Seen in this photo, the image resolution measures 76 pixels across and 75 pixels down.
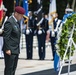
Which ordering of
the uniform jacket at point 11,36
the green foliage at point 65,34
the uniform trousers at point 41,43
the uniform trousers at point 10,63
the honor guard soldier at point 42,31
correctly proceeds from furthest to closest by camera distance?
the uniform trousers at point 41,43 < the honor guard soldier at point 42,31 < the green foliage at point 65,34 < the uniform trousers at point 10,63 < the uniform jacket at point 11,36

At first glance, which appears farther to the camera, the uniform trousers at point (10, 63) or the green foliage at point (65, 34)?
the green foliage at point (65, 34)

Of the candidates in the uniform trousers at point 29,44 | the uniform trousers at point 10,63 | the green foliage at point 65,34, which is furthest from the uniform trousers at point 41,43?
the uniform trousers at point 10,63

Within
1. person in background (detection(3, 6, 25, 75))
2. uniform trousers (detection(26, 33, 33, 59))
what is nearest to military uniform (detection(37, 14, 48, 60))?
uniform trousers (detection(26, 33, 33, 59))

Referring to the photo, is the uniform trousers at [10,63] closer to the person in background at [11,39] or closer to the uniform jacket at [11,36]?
the person in background at [11,39]

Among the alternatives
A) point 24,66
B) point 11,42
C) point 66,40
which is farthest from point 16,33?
point 24,66

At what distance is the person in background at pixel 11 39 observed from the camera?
27.4 ft

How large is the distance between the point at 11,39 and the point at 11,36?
0.07 meters

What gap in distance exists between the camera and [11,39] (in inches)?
332

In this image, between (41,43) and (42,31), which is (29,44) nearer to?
(41,43)

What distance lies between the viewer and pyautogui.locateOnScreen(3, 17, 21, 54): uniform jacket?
8.35 metres

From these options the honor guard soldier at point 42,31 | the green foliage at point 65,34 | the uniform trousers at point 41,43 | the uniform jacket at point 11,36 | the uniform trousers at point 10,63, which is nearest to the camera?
the uniform jacket at point 11,36

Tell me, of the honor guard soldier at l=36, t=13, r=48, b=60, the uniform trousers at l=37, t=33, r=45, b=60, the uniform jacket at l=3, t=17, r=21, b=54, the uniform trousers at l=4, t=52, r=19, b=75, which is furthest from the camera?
the uniform trousers at l=37, t=33, r=45, b=60

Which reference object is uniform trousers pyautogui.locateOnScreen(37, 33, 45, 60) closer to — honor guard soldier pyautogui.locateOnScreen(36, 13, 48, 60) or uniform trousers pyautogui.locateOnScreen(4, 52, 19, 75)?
honor guard soldier pyautogui.locateOnScreen(36, 13, 48, 60)

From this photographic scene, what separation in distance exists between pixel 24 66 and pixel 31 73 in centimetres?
172
